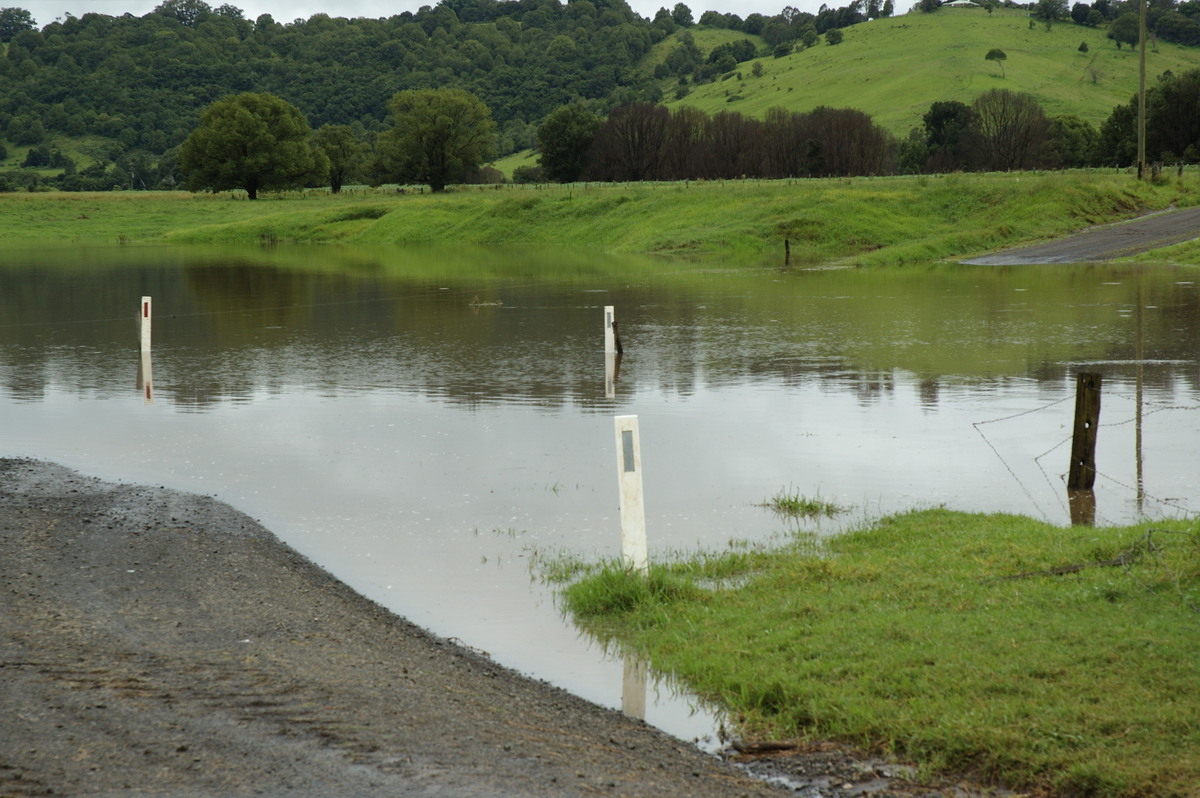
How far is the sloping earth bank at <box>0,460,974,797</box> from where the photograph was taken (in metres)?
4.48

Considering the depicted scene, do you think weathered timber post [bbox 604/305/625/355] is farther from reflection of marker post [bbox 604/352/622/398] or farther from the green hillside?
the green hillside

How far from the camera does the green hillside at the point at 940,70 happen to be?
12738 cm

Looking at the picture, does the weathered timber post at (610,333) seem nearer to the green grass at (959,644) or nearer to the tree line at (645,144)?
the green grass at (959,644)

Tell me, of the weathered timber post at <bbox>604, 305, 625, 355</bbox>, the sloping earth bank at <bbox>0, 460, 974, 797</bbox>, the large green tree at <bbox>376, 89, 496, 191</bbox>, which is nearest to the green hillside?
the large green tree at <bbox>376, 89, 496, 191</bbox>

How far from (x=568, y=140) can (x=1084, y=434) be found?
296ft

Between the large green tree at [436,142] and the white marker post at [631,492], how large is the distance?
296ft

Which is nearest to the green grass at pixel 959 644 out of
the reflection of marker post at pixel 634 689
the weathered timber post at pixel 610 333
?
the reflection of marker post at pixel 634 689

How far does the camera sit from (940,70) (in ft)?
454

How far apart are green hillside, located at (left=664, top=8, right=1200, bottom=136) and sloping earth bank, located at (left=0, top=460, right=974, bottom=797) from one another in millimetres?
118146

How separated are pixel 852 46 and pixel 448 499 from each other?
552 ft

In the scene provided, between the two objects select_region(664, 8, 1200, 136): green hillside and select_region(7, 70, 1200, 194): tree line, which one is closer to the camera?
select_region(7, 70, 1200, 194): tree line

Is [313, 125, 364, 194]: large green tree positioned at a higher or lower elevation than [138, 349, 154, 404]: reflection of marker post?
higher

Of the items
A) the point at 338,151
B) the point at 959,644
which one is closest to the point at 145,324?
the point at 959,644

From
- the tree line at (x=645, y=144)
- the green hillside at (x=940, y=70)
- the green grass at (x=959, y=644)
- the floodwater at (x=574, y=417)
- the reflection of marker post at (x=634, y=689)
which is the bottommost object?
the reflection of marker post at (x=634, y=689)
